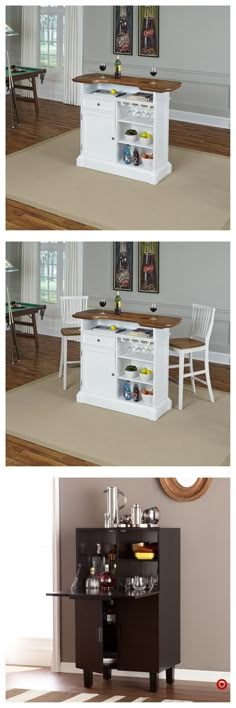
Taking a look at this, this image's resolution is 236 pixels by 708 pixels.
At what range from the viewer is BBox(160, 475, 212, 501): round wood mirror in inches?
264

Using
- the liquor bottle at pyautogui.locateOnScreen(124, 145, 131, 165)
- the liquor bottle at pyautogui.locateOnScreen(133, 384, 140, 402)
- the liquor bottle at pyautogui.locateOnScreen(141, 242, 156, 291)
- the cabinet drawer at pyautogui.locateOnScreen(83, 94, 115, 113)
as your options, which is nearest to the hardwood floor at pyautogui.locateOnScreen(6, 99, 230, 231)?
the cabinet drawer at pyautogui.locateOnScreen(83, 94, 115, 113)

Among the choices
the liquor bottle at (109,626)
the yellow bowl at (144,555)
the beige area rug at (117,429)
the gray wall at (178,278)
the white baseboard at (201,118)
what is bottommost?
the liquor bottle at (109,626)

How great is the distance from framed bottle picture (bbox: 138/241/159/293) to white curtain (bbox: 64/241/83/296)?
1.54 ft

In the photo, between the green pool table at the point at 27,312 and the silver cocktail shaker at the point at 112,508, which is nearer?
the green pool table at the point at 27,312

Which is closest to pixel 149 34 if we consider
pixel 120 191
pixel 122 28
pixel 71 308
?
pixel 122 28

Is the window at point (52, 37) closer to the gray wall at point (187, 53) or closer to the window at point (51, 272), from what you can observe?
the gray wall at point (187, 53)

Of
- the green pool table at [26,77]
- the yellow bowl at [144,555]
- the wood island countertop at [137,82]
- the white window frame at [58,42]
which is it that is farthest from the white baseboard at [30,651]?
the white window frame at [58,42]

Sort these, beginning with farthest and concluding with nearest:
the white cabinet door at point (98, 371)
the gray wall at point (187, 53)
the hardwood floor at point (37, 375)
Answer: the gray wall at point (187, 53) → the white cabinet door at point (98, 371) → the hardwood floor at point (37, 375)

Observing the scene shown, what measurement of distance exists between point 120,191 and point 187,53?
1421mm

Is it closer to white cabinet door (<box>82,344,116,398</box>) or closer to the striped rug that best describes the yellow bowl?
the striped rug

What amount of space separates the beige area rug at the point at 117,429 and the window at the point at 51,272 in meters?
1.15

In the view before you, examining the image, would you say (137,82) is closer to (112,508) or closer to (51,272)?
(51,272)

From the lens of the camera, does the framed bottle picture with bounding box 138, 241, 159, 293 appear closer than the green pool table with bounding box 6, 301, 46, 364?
No

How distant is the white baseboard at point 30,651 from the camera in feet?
23.3
